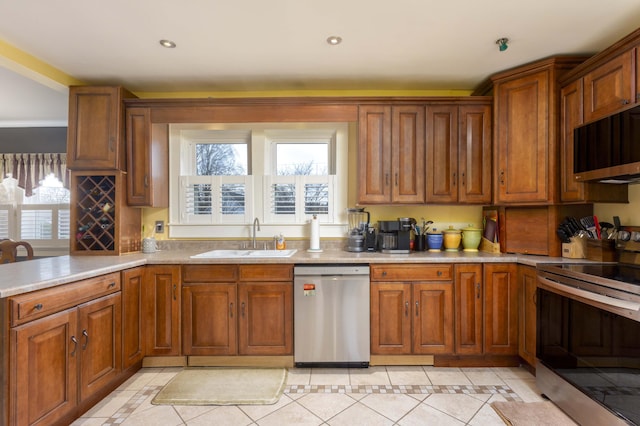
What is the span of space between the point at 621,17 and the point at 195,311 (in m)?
3.65

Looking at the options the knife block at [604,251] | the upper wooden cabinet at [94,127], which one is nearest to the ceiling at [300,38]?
the upper wooden cabinet at [94,127]

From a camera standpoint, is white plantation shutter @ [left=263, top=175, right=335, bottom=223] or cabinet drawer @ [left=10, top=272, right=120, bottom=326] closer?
cabinet drawer @ [left=10, top=272, right=120, bottom=326]

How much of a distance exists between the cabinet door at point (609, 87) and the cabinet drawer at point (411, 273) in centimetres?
151

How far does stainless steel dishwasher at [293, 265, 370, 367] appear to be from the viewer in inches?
91.7

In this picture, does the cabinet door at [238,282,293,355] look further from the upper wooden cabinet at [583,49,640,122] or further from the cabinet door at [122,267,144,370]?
the upper wooden cabinet at [583,49,640,122]

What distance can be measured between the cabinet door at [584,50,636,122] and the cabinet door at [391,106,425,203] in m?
1.15

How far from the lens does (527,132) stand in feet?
7.92

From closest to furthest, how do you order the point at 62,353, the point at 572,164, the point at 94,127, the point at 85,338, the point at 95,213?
the point at 62,353 → the point at 85,338 → the point at 572,164 → the point at 94,127 → the point at 95,213

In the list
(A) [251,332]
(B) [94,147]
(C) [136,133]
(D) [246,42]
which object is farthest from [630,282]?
(B) [94,147]

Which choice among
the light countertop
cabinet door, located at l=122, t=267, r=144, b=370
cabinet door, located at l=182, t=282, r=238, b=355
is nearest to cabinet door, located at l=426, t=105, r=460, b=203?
the light countertop

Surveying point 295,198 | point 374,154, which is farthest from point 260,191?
point 374,154

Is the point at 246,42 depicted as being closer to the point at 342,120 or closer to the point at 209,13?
the point at 209,13

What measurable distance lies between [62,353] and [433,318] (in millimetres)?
2516

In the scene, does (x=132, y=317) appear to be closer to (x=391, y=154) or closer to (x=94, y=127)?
(x=94, y=127)
